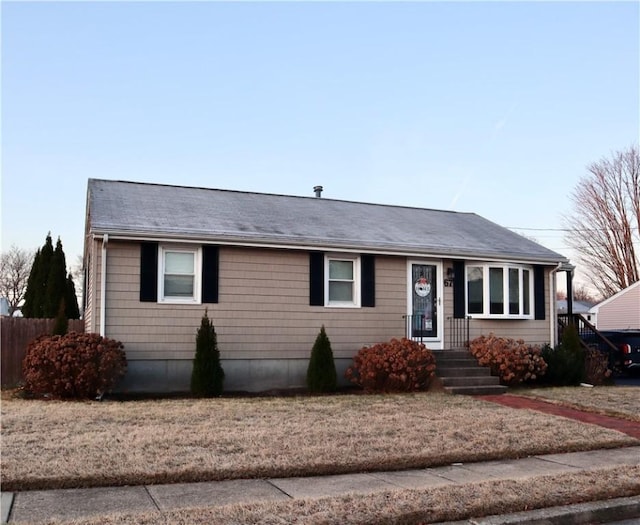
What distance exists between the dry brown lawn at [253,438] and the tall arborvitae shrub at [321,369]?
5.25 feet

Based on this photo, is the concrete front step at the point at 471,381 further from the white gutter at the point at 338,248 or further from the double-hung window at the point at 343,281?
the white gutter at the point at 338,248

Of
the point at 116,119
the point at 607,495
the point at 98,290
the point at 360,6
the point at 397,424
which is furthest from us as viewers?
the point at 116,119

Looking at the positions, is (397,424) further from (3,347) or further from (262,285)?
(3,347)

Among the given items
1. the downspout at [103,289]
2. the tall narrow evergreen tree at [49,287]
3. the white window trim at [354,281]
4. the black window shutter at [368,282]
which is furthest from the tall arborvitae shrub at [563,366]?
the tall narrow evergreen tree at [49,287]

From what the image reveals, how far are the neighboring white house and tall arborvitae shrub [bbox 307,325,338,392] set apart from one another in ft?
76.8

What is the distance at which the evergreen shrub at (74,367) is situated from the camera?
11469 mm

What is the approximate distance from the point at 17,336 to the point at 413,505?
39.8ft

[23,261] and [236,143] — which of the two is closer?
[236,143]

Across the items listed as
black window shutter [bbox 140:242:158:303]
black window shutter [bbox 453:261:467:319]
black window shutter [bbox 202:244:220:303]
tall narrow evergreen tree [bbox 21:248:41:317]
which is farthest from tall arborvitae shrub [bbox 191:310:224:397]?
tall narrow evergreen tree [bbox 21:248:41:317]

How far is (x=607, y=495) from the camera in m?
6.05

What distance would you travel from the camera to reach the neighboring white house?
32062 millimetres

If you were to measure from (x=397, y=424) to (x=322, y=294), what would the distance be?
5246mm

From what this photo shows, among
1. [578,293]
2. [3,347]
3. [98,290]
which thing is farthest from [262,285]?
[578,293]

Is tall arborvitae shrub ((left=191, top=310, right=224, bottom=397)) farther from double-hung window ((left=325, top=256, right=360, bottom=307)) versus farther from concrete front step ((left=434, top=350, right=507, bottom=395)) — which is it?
concrete front step ((left=434, top=350, right=507, bottom=395))
